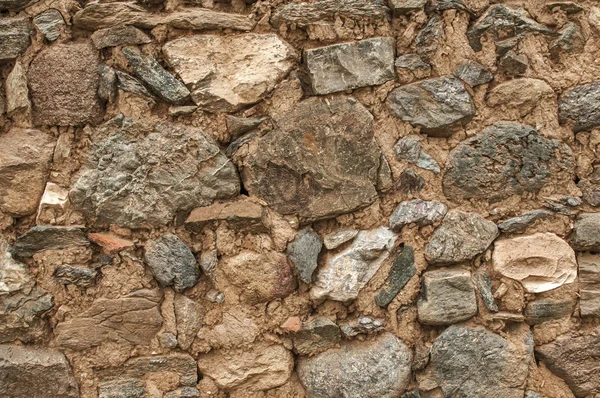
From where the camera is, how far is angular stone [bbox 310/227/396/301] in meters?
1.70

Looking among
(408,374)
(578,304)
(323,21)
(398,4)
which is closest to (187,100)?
(323,21)

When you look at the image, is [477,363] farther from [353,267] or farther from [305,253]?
[305,253]

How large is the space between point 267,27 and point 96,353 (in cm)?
109

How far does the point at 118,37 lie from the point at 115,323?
833 millimetres

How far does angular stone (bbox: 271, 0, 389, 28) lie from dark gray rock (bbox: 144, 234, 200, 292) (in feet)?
2.40

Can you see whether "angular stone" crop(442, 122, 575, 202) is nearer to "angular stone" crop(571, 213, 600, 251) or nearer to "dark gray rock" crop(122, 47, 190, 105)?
"angular stone" crop(571, 213, 600, 251)

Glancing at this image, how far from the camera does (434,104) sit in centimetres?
173

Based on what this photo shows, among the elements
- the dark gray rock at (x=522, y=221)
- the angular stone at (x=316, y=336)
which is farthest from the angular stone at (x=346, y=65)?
the angular stone at (x=316, y=336)

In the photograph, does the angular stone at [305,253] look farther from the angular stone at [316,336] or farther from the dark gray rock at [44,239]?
the dark gray rock at [44,239]

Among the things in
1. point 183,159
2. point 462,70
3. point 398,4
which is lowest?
point 183,159

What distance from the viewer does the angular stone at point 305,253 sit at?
1692 mm

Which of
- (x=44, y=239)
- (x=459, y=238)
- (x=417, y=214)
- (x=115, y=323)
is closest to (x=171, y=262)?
(x=115, y=323)

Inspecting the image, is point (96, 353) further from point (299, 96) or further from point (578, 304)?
point (578, 304)

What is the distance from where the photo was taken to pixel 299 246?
1701 mm
